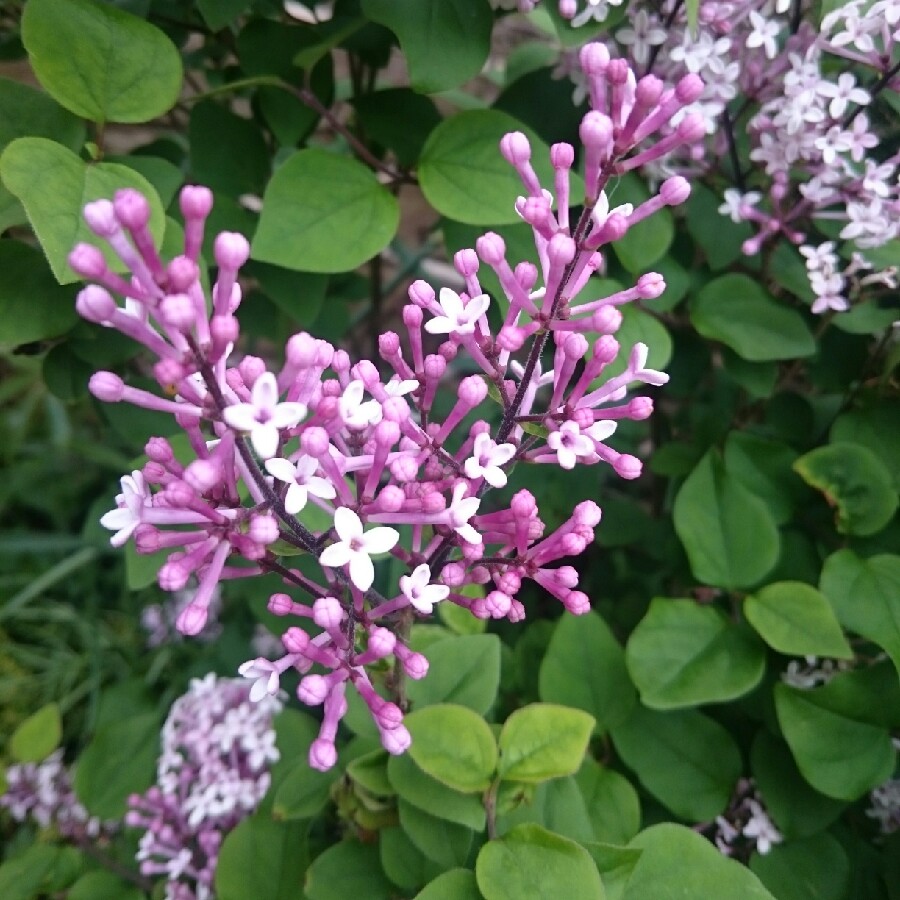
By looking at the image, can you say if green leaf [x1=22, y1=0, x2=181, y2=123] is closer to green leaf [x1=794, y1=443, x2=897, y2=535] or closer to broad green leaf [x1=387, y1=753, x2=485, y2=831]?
broad green leaf [x1=387, y1=753, x2=485, y2=831]

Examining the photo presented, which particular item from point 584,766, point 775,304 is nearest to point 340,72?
point 775,304

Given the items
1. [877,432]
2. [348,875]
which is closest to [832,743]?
[877,432]

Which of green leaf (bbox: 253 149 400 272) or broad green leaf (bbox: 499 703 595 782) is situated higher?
green leaf (bbox: 253 149 400 272)

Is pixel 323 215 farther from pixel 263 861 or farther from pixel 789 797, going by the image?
pixel 789 797

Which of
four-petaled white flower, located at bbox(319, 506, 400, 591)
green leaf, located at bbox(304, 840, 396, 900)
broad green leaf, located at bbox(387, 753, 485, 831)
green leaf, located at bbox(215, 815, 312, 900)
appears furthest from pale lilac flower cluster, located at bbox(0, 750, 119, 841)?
four-petaled white flower, located at bbox(319, 506, 400, 591)

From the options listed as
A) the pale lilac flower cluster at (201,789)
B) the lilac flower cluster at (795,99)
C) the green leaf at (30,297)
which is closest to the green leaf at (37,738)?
the pale lilac flower cluster at (201,789)

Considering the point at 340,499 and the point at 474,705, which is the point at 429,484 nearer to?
the point at 340,499
